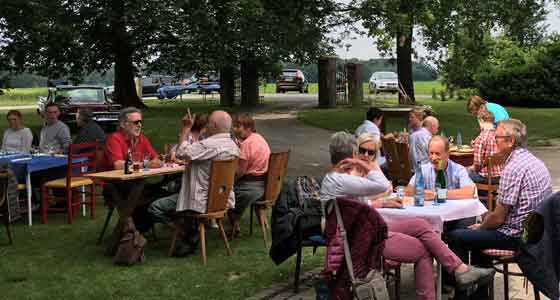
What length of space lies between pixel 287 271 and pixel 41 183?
14.2 feet

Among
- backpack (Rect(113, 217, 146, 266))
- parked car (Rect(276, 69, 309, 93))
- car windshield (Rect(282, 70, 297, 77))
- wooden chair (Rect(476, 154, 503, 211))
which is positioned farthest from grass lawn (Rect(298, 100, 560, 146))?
car windshield (Rect(282, 70, 297, 77))

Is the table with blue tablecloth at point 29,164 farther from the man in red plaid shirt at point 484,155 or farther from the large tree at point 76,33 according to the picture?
the large tree at point 76,33

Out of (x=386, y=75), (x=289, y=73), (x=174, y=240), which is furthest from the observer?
(x=289, y=73)

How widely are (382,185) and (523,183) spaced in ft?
3.25

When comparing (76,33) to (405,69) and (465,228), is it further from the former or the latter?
(465,228)

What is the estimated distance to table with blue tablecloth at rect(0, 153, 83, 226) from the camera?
1049cm

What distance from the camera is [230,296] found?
713 centimetres

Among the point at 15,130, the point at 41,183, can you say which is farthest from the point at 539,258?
the point at 15,130

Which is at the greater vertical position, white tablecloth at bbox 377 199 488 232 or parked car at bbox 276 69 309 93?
parked car at bbox 276 69 309 93

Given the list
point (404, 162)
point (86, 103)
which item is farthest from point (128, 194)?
point (86, 103)

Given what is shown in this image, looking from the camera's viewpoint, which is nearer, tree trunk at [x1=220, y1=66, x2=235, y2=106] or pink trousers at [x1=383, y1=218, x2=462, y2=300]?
pink trousers at [x1=383, y1=218, x2=462, y2=300]

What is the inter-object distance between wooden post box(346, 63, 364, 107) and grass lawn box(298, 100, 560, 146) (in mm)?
1095

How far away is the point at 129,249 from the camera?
832cm

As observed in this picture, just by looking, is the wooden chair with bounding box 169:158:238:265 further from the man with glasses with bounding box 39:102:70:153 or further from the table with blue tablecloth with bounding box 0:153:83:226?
the man with glasses with bounding box 39:102:70:153
